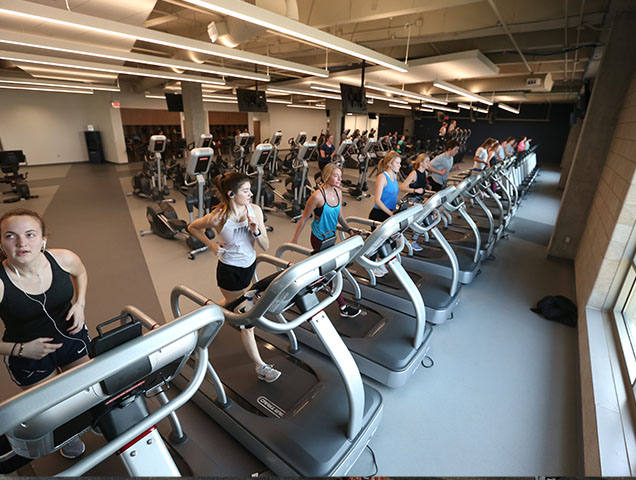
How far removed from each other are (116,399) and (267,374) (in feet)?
4.28

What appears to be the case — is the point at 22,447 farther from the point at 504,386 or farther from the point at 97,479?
the point at 504,386

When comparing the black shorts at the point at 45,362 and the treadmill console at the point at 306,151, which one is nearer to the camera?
the black shorts at the point at 45,362

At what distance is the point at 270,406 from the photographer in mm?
2053

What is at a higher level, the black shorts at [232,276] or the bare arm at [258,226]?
the bare arm at [258,226]

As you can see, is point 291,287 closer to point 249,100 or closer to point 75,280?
point 75,280

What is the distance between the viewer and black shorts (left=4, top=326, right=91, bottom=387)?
5.24ft

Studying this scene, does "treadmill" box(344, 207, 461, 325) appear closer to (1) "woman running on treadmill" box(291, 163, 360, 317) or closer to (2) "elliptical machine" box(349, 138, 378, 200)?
(1) "woman running on treadmill" box(291, 163, 360, 317)

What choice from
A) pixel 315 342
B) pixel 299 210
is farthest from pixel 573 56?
pixel 315 342

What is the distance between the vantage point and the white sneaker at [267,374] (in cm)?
225

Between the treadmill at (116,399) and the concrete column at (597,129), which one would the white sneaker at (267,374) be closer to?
the treadmill at (116,399)

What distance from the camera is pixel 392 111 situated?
18.8 meters

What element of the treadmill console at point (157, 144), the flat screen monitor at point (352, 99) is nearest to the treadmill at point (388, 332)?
the flat screen monitor at point (352, 99)

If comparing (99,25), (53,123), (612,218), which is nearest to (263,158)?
(99,25)

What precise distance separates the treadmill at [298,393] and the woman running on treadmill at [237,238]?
7.2 inches
